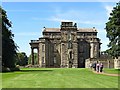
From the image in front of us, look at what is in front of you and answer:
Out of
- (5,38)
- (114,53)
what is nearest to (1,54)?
(5,38)

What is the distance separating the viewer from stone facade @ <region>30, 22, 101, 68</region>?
12019 cm

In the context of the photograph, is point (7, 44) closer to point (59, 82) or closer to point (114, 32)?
point (114, 32)

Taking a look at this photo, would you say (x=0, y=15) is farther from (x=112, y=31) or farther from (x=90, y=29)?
(x=90, y=29)

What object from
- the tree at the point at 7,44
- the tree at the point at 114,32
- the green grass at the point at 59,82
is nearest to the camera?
the green grass at the point at 59,82

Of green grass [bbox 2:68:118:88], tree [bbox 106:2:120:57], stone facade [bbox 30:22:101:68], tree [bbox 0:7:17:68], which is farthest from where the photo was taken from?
stone facade [bbox 30:22:101:68]

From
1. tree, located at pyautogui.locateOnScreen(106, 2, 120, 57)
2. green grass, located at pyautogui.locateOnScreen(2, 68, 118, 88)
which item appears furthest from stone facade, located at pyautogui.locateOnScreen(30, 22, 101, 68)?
green grass, located at pyautogui.locateOnScreen(2, 68, 118, 88)

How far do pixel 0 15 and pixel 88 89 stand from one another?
42.5m

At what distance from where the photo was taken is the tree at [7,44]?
6037 centimetres

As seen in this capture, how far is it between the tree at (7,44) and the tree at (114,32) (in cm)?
1768

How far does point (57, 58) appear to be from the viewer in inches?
4847

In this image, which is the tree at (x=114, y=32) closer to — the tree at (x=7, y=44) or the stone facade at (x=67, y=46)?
the tree at (x=7, y=44)

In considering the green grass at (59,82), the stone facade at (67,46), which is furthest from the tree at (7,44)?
the stone facade at (67,46)

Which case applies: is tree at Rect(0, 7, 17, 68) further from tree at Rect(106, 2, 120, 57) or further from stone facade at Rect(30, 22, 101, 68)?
stone facade at Rect(30, 22, 101, 68)

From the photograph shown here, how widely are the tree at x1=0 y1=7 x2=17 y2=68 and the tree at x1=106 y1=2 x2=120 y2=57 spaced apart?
696 inches
